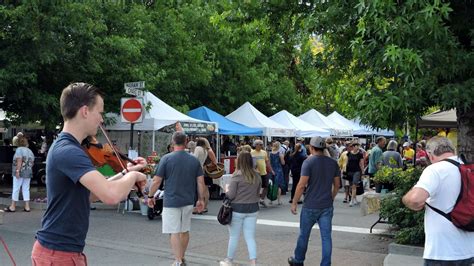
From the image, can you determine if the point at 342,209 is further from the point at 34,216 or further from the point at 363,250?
the point at 34,216

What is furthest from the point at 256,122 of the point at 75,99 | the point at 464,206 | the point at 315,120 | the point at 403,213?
the point at 75,99

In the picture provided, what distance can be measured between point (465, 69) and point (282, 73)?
26330mm

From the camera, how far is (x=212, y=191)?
16.4m

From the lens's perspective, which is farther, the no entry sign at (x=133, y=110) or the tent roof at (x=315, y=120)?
the tent roof at (x=315, y=120)

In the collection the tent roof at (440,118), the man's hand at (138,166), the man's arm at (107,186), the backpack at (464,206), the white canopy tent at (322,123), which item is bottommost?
the backpack at (464,206)

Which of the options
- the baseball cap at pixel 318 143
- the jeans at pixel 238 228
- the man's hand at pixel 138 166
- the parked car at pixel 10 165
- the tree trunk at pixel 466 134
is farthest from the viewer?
the parked car at pixel 10 165

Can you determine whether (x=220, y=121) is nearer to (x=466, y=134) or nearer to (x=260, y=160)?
(x=260, y=160)

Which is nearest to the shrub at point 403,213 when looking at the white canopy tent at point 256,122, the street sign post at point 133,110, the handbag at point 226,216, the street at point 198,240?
the street at point 198,240

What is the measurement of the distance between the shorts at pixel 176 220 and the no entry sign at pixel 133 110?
5634 mm

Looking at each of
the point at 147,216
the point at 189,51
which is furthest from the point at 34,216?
the point at 189,51

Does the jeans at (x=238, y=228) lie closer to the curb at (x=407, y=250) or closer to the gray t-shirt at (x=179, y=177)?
the gray t-shirt at (x=179, y=177)

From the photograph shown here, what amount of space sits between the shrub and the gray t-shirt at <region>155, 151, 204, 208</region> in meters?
3.34

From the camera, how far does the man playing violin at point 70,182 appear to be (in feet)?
10.2

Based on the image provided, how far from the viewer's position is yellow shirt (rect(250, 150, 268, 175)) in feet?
45.8
